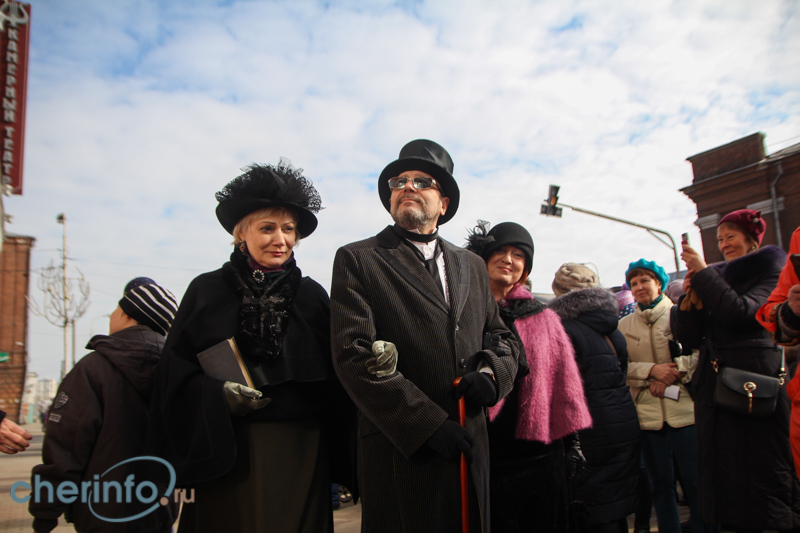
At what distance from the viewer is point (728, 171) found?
70.3 feet

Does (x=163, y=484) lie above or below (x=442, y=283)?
below

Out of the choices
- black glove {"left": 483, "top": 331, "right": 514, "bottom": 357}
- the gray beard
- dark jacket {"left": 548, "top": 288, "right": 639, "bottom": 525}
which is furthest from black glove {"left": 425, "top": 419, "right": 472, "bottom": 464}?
dark jacket {"left": 548, "top": 288, "right": 639, "bottom": 525}

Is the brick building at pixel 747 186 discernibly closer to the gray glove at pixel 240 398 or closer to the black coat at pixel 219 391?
the black coat at pixel 219 391

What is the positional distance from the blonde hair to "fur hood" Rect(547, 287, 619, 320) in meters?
1.95

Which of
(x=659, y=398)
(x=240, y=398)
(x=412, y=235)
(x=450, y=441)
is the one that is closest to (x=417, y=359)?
(x=450, y=441)

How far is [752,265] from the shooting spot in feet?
10.7

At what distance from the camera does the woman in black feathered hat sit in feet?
6.89

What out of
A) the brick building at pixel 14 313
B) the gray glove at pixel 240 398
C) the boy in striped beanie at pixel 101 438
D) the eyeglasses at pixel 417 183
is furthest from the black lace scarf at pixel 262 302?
the brick building at pixel 14 313

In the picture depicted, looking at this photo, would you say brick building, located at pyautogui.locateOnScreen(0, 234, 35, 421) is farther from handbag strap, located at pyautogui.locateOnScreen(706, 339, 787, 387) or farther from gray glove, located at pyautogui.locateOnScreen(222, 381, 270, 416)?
handbag strap, located at pyautogui.locateOnScreen(706, 339, 787, 387)

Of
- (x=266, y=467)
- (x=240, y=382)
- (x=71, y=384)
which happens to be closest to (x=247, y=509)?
(x=266, y=467)

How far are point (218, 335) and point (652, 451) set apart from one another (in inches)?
132

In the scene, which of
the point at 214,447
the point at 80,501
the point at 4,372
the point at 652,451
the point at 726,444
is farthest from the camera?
the point at 4,372

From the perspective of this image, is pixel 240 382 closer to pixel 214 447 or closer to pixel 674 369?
pixel 214 447

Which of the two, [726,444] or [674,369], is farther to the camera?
[674,369]
